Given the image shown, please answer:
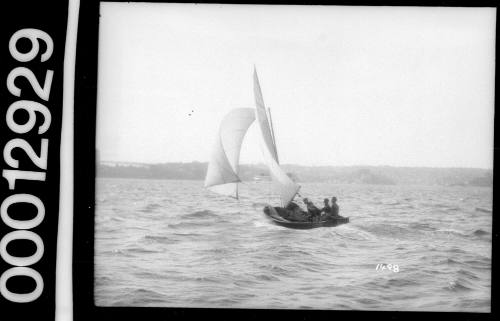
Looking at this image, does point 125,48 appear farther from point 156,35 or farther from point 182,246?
point 182,246

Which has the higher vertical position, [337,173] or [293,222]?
[337,173]

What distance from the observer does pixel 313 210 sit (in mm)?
2822

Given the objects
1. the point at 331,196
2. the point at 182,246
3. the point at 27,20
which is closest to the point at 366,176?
the point at 331,196

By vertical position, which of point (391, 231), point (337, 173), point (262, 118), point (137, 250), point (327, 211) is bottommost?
point (137, 250)

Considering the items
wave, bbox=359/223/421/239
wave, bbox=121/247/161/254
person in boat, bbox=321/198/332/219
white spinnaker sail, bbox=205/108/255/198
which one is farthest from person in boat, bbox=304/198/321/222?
wave, bbox=121/247/161/254

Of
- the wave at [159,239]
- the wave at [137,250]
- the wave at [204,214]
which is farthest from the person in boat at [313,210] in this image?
the wave at [137,250]

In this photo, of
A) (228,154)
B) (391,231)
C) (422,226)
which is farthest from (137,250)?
(422,226)

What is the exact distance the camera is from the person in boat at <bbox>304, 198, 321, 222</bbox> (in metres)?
2.82

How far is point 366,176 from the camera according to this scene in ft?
9.27

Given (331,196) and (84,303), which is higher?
(331,196)

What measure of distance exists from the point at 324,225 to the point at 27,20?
1862mm

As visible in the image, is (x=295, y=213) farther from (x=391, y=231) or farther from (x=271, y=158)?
(x=391, y=231)

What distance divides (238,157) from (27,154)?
3.52 feet

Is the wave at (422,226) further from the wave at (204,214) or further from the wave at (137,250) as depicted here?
the wave at (137,250)
